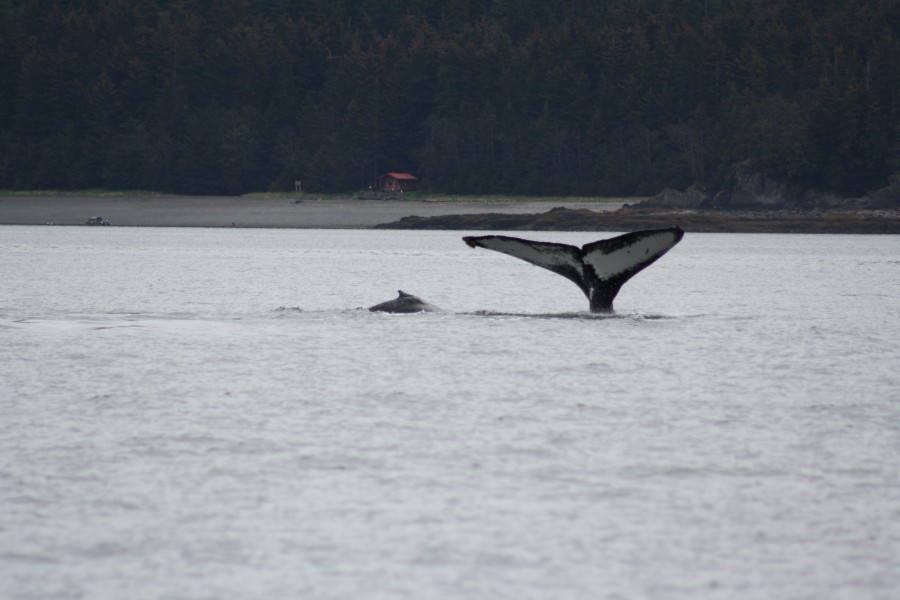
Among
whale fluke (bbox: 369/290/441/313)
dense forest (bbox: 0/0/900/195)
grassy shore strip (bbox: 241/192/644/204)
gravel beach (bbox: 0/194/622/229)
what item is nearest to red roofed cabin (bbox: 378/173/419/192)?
dense forest (bbox: 0/0/900/195)

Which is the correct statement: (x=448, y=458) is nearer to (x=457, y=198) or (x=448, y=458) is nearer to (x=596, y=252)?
(x=596, y=252)

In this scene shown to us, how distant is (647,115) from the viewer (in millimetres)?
132625

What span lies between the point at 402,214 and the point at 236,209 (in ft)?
65.6

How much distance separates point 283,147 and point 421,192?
19534mm

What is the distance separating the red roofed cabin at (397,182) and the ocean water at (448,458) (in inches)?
4407

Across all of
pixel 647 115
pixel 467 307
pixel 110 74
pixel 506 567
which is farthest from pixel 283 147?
pixel 506 567

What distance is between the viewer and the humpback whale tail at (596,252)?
1906 cm

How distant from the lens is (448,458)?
1149 centimetres

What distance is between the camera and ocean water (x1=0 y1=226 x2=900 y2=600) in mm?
8164

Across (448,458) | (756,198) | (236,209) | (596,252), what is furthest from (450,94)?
(448,458)

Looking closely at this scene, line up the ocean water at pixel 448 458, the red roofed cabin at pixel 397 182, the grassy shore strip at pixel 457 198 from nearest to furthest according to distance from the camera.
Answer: the ocean water at pixel 448 458 → the grassy shore strip at pixel 457 198 → the red roofed cabin at pixel 397 182

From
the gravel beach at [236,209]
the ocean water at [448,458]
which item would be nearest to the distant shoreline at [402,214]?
the gravel beach at [236,209]

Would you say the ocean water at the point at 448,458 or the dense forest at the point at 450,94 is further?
the dense forest at the point at 450,94

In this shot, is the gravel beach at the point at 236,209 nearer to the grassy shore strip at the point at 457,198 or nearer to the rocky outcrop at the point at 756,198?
the grassy shore strip at the point at 457,198
